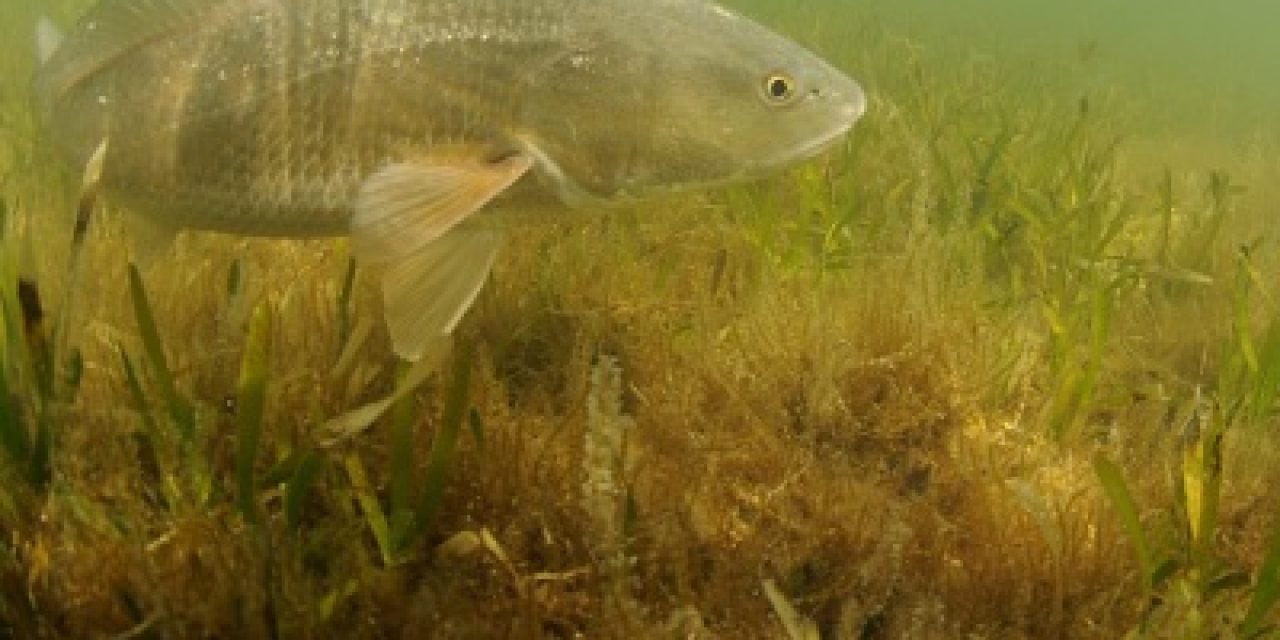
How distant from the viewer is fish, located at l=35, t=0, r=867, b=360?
3105 millimetres

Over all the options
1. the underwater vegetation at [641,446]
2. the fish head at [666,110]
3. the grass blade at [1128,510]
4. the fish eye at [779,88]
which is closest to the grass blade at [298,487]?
the underwater vegetation at [641,446]

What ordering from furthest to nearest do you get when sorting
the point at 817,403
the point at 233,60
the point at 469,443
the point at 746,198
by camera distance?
the point at 746,198, the point at 817,403, the point at 233,60, the point at 469,443

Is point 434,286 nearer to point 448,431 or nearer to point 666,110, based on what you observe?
point 448,431

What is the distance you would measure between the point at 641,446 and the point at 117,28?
2.20 meters

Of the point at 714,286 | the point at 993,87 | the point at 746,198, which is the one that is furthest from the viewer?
the point at 993,87

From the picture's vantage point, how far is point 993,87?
38.7 feet

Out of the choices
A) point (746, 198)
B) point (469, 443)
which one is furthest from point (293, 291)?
point (746, 198)

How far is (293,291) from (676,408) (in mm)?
1500

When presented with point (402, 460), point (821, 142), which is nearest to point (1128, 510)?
point (821, 142)

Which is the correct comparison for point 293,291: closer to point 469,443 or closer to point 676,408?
point 469,443

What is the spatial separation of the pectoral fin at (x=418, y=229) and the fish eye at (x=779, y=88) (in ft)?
2.58

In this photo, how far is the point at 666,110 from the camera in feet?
10.3

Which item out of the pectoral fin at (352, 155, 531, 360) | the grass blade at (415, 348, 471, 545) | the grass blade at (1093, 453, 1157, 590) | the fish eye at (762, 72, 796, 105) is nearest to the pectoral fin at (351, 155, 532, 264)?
the pectoral fin at (352, 155, 531, 360)

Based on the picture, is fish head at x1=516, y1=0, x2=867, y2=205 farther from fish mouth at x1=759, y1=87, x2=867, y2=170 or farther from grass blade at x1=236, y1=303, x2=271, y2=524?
grass blade at x1=236, y1=303, x2=271, y2=524
